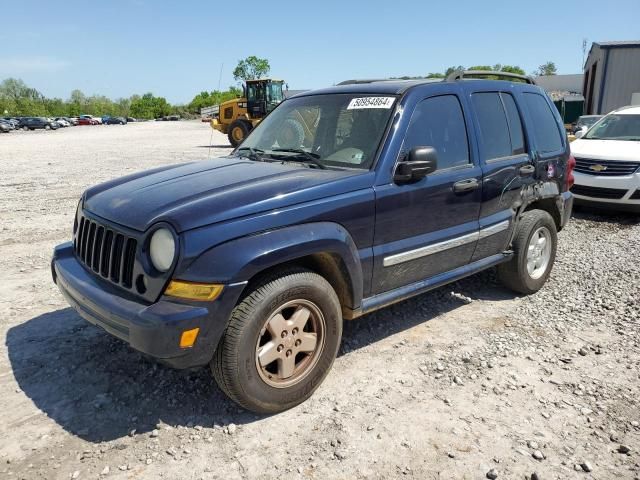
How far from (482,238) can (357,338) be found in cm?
132

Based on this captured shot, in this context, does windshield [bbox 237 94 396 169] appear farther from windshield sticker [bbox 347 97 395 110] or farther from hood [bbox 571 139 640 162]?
hood [bbox 571 139 640 162]

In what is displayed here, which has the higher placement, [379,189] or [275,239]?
[379,189]

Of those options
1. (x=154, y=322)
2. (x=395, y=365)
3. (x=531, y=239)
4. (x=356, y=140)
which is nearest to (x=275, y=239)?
(x=154, y=322)

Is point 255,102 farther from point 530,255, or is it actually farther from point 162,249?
point 162,249

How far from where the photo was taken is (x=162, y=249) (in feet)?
8.75

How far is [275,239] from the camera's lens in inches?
108

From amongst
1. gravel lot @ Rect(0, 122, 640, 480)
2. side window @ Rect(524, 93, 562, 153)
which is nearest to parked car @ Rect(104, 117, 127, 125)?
gravel lot @ Rect(0, 122, 640, 480)

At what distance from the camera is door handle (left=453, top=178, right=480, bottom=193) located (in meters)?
3.75

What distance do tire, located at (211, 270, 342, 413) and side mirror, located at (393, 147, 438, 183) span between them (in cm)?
91

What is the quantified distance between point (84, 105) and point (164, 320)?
126 m

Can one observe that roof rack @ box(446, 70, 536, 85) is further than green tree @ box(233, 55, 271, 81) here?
No

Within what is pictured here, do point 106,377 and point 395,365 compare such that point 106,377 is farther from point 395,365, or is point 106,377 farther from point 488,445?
point 488,445

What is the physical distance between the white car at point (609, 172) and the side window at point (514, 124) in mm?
4356

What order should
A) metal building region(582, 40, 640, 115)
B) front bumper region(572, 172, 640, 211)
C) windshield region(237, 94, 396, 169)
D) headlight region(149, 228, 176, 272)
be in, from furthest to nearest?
metal building region(582, 40, 640, 115)
front bumper region(572, 172, 640, 211)
windshield region(237, 94, 396, 169)
headlight region(149, 228, 176, 272)
